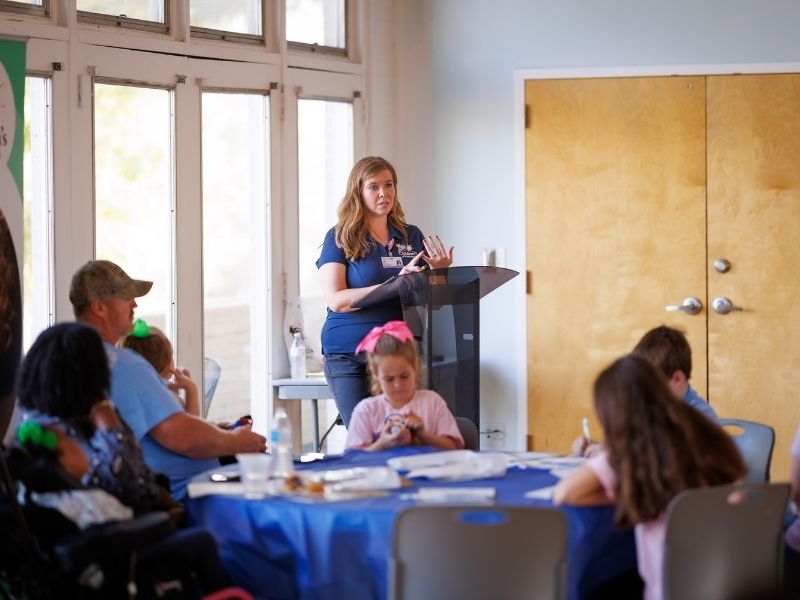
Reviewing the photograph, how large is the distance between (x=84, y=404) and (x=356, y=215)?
193cm

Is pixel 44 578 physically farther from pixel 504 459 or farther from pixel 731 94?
pixel 731 94

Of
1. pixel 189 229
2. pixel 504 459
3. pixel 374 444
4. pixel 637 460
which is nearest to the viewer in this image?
pixel 637 460

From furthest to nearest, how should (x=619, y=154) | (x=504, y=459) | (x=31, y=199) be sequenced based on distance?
1. (x=619, y=154)
2. (x=31, y=199)
3. (x=504, y=459)

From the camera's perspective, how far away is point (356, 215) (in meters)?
4.78

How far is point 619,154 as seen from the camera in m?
6.12

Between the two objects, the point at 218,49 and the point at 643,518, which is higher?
the point at 218,49

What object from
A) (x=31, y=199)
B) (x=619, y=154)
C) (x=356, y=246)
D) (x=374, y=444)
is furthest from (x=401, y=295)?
(x=619, y=154)

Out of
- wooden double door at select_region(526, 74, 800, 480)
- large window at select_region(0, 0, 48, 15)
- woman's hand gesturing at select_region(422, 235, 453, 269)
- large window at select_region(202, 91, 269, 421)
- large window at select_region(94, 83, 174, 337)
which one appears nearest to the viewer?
large window at select_region(0, 0, 48, 15)

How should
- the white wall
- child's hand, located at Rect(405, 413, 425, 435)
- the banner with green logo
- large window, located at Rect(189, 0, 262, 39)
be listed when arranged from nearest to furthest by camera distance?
1. child's hand, located at Rect(405, 413, 425, 435)
2. the banner with green logo
3. large window, located at Rect(189, 0, 262, 39)
4. the white wall

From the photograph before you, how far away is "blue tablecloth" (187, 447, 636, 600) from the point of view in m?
2.90

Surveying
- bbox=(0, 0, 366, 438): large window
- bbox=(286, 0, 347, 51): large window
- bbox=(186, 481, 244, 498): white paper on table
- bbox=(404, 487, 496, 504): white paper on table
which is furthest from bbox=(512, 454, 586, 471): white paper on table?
bbox=(286, 0, 347, 51): large window

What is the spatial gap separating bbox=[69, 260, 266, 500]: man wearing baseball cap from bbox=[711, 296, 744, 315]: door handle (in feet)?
10.2

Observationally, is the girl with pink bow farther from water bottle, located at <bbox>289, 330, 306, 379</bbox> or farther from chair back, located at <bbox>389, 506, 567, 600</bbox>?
water bottle, located at <bbox>289, 330, 306, 379</bbox>

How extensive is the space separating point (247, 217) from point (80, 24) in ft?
4.29
